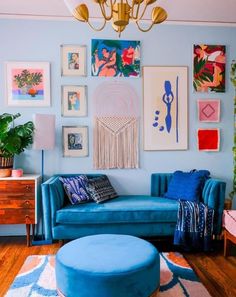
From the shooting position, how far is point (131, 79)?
138 inches

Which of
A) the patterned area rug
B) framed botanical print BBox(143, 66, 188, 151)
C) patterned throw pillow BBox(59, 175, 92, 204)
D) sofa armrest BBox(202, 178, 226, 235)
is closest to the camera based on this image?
the patterned area rug

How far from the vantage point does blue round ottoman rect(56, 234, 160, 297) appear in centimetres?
166

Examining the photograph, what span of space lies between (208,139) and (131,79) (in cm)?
128

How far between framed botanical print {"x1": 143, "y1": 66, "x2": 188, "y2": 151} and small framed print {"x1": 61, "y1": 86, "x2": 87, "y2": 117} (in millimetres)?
786

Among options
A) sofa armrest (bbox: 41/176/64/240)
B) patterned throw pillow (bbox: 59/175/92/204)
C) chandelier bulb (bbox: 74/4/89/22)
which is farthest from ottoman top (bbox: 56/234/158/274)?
chandelier bulb (bbox: 74/4/89/22)

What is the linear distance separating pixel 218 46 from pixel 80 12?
2.36 metres

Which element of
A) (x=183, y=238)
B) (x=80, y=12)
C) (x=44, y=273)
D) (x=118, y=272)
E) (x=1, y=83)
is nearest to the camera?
(x=118, y=272)

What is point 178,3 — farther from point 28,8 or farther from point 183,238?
point 183,238

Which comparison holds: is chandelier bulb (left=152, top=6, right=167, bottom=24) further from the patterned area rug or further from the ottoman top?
the patterned area rug

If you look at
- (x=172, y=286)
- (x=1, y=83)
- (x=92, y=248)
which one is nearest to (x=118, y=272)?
(x=92, y=248)

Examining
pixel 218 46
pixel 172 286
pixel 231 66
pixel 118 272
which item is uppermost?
pixel 218 46

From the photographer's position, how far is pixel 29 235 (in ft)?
10.2

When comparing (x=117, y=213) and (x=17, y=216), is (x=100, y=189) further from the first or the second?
(x=17, y=216)

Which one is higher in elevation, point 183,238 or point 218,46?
point 218,46
